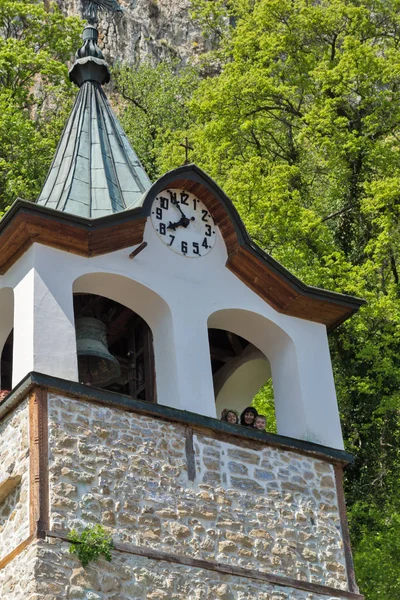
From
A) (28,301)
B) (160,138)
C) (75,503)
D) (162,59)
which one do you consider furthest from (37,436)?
(162,59)

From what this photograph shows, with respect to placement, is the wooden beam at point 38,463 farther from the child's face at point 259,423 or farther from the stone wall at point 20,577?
the child's face at point 259,423

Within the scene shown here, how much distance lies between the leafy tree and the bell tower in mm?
10341

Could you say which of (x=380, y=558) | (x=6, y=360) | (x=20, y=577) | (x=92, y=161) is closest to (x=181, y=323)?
(x=6, y=360)

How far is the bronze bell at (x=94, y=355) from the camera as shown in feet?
47.9

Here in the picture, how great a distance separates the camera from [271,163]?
24.7 meters

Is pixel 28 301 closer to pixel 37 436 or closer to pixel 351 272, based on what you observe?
pixel 37 436

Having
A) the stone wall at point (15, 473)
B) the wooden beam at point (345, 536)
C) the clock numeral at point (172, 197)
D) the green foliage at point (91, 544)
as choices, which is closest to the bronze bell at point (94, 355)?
the stone wall at point (15, 473)

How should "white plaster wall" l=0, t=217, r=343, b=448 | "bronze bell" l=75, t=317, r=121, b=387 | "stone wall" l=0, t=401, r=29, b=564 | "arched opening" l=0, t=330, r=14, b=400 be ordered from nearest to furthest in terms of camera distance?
"stone wall" l=0, t=401, r=29, b=564 → "white plaster wall" l=0, t=217, r=343, b=448 → "bronze bell" l=75, t=317, r=121, b=387 → "arched opening" l=0, t=330, r=14, b=400

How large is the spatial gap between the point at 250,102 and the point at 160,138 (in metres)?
6.96

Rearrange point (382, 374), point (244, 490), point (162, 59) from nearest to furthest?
point (244, 490), point (382, 374), point (162, 59)

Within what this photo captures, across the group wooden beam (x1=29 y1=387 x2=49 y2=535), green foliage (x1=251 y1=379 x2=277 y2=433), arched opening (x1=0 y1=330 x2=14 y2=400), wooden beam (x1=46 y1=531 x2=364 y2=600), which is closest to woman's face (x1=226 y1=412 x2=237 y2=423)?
wooden beam (x1=46 y1=531 x2=364 y2=600)

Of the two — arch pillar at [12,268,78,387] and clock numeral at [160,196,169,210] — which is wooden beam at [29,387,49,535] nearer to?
arch pillar at [12,268,78,387]

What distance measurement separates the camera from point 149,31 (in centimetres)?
4266

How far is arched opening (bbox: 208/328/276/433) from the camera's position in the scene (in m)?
16.4
